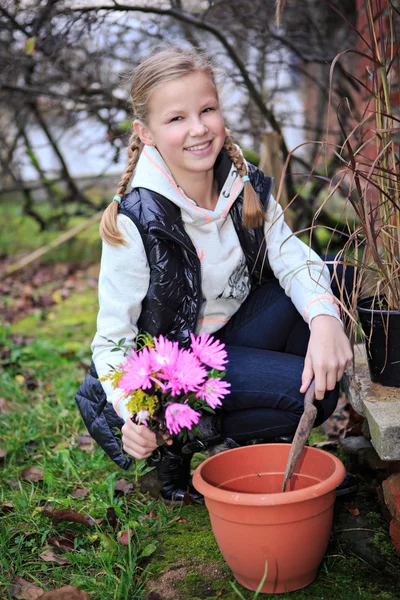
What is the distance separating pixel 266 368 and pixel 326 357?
0.33 meters

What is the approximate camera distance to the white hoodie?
2.09 m

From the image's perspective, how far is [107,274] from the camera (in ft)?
6.98

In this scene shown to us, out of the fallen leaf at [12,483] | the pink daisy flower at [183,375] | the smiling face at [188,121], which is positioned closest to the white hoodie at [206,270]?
the smiling face at [188,121]

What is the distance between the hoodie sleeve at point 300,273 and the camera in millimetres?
2062

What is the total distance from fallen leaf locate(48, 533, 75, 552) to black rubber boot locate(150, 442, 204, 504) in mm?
346

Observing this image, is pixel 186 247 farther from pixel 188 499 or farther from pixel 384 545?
pixel 384 545

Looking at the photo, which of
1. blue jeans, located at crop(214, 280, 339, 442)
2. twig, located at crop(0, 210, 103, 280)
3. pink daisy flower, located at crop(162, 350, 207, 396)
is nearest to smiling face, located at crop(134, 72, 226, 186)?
blue jeans, located at crop(214, 280, 339, 442)

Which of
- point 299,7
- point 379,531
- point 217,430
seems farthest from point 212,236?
point 299,7

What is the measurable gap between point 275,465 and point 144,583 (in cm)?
47

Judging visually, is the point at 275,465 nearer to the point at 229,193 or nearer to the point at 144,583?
the point at 144,583

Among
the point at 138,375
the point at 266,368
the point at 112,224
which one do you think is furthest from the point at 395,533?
the point at 112,224

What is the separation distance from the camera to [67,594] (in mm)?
1679

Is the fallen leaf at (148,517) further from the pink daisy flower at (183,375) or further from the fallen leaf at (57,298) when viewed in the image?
the fallen leaf at (57,298)

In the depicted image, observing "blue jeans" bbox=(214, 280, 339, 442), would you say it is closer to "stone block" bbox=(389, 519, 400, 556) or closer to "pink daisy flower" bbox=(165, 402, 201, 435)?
"stone block" bbox=(389, 519, 400, 556)
